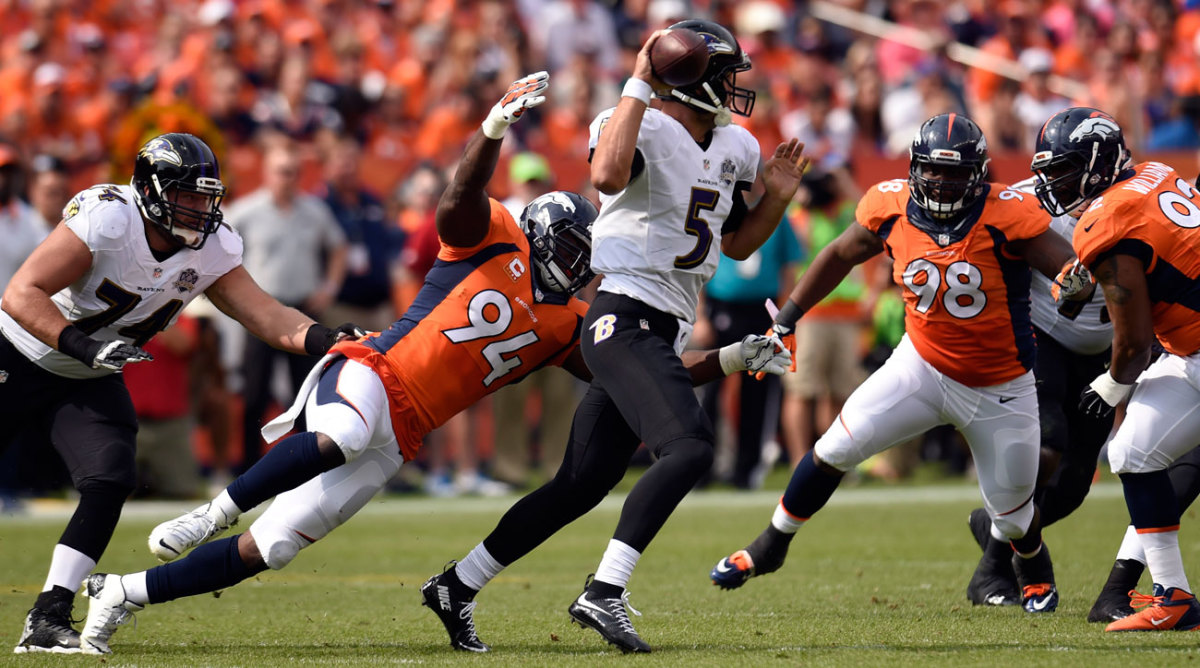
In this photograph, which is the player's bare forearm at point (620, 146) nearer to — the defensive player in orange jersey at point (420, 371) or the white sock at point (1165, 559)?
the defensive player in orange jersey at point (420, 371)

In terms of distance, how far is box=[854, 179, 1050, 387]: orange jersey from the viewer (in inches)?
223

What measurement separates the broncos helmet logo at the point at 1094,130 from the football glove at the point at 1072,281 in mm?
449

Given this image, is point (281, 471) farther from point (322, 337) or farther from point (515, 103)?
point (515, 103)

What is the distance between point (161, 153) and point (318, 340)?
0.85 metres

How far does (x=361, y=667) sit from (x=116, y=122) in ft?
26.2

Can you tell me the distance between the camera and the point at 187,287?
546cm

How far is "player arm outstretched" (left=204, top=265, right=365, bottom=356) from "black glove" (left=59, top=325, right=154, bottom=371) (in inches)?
25.1

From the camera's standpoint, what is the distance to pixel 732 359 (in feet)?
17.4

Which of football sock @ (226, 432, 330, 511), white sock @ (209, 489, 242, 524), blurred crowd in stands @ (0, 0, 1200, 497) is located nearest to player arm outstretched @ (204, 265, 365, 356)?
football sock @ (226, 432, 330, 511)

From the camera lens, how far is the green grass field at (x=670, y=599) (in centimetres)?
489

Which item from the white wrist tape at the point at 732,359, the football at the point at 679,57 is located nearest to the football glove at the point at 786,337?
the white wrist tape at the point at 732,359

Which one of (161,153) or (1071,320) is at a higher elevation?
(161,153)

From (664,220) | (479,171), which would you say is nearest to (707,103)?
(664,220)

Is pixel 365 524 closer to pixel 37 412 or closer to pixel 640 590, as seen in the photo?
pixel 640 590
